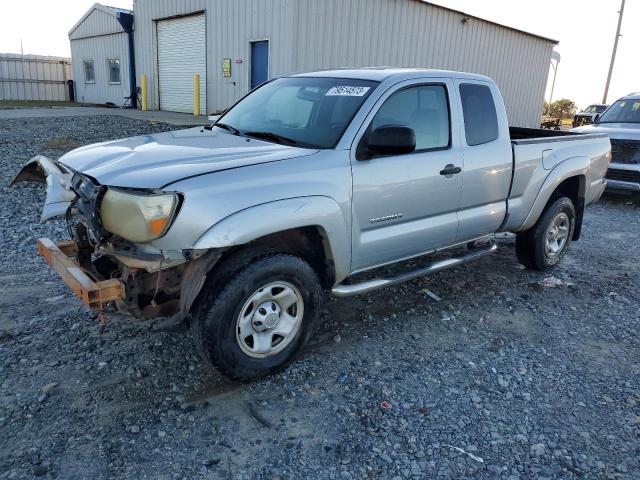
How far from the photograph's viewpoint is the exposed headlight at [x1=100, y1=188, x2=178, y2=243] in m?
2.69

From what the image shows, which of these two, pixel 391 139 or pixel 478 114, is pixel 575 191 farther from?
pixel 391 139

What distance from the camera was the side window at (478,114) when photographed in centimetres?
429

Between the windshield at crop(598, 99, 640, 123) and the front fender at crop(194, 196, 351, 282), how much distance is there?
9.47 metres

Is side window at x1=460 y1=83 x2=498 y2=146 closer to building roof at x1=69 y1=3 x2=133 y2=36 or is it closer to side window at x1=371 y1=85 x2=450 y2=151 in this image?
side window at x1=371 y1=85 x2=450 y2=151

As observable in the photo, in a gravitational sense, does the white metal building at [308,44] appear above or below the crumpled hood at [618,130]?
above

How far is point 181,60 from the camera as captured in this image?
17922mm

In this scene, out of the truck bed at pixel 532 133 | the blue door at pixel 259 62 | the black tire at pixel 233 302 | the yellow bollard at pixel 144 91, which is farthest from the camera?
the yellow bollard at pixel 144 91

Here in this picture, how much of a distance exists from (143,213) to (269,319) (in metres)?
1.01

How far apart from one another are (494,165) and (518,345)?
1.52 m

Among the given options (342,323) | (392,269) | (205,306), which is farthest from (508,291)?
(205,306)

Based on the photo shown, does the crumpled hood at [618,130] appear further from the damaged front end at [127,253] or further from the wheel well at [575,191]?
the damaged front end at [127,253]

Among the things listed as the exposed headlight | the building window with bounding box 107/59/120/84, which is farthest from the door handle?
the building window with bounding box 107/59/120/84

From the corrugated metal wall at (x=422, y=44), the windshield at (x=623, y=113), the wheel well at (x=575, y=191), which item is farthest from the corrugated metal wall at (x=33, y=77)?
the wheel well at (x=575, y=191)

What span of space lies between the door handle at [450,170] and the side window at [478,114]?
328 mm
